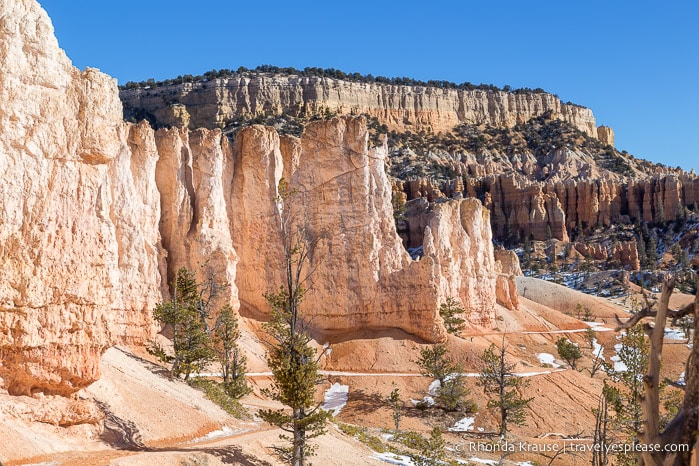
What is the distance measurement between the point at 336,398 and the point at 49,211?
77.9 feet

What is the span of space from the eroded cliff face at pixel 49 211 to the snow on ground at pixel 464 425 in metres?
22.6

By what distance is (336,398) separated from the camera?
36.5 m

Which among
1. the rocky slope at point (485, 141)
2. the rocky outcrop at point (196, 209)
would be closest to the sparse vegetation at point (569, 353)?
the rocky outcrop at point (196, 209)

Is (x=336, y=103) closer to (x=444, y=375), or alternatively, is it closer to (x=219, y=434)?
(x=444, y=375)

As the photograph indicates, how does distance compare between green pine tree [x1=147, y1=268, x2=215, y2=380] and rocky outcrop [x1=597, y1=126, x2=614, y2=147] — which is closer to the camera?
green pine tree [x1=147, y1=268, x2=215, y2=380]

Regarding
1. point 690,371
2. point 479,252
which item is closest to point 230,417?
point 690,371

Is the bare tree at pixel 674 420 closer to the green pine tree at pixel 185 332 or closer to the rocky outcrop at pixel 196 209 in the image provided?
the green pine tree at pixel 185 332

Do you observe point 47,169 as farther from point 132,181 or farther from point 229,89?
point 229,89

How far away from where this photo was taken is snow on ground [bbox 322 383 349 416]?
3565 centimetres

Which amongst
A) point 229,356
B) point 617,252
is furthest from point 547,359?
point 617,252

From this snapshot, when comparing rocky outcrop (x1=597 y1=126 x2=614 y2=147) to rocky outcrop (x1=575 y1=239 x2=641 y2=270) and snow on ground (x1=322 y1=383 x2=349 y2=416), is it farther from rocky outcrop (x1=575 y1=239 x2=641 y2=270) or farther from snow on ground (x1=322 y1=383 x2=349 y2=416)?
snow on ground (x1=322 y1=383 x2=349 y2=416)

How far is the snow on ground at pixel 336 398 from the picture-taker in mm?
35653

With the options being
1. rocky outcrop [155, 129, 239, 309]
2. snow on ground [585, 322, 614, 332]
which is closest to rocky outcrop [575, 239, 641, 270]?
snow on ground [585, 322, 614, 332]

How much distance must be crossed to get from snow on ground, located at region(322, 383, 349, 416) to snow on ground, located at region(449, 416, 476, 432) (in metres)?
5.97
